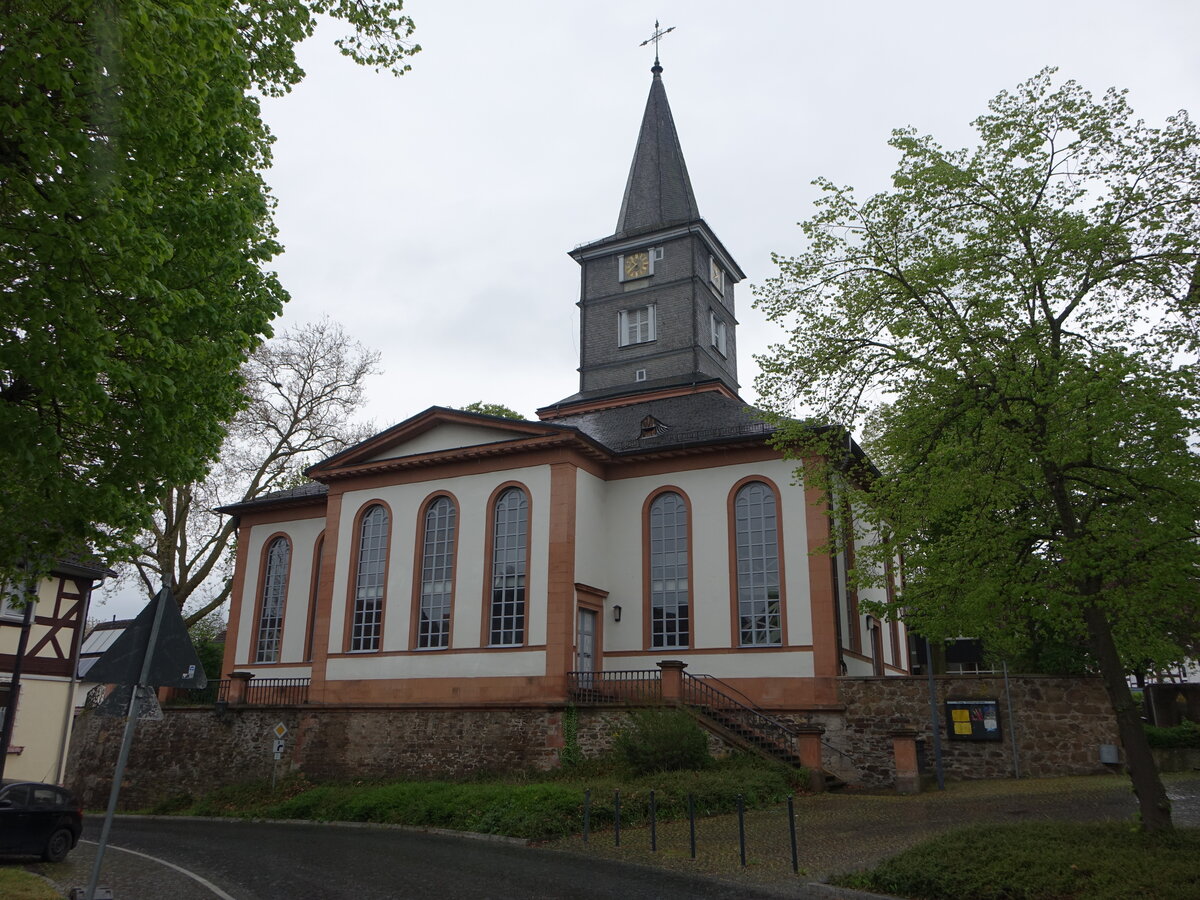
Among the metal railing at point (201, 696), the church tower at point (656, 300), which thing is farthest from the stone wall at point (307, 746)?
the church tower at point (656, 300)

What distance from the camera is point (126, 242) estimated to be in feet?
25.0

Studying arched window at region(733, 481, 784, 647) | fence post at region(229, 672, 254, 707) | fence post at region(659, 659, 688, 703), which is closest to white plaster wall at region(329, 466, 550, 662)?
fence post at region(229, 672, 254, 707)

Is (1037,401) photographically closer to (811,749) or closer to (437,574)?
(811,749)

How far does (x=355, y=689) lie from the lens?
2350cm

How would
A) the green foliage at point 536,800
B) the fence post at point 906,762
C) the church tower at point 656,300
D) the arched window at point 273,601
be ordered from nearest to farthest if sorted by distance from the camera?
1. the green foliage at point 536,800
2. the fence post at point 906,762
3. the arched window at point 273,601
4. the church tower at point 656,300

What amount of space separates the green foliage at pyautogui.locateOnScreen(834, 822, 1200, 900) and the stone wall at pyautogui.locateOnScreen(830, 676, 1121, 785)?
8.33 metres

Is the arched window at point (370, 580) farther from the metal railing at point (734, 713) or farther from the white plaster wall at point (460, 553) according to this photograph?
the metal railing at point (734, 713)

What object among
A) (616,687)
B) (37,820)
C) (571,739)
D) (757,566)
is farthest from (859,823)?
(37,820)

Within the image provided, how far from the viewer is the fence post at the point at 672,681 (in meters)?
19.3

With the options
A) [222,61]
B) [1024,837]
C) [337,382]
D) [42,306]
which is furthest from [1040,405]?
[337,382]

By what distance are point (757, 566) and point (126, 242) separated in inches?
669

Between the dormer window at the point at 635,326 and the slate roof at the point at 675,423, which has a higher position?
the dormer window at the point at 635,326

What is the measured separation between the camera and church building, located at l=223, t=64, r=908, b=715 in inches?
840

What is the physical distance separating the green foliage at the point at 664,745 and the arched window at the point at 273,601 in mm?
14137
